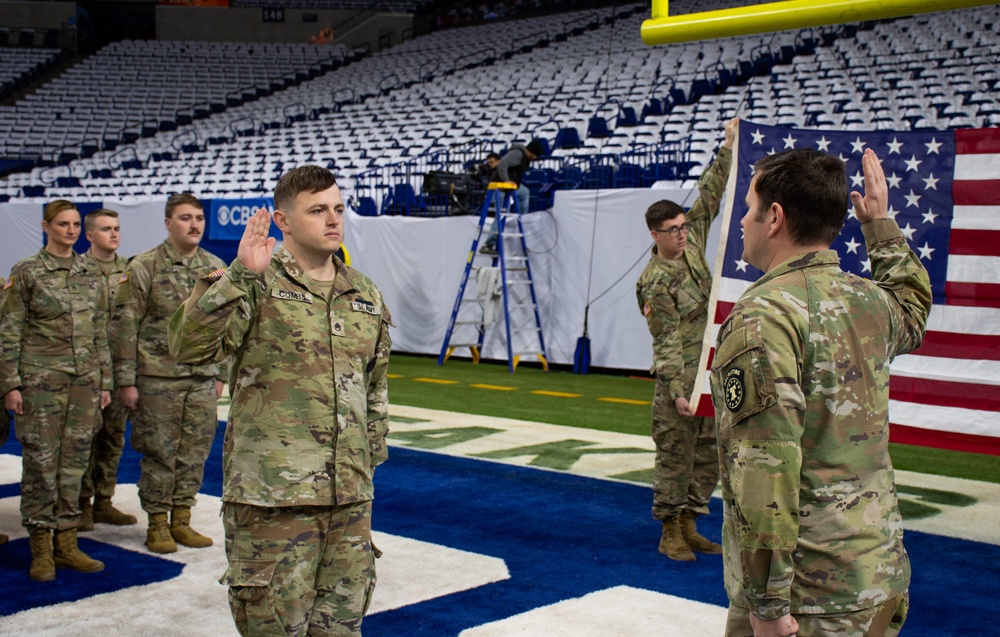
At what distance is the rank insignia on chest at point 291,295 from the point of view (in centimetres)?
313

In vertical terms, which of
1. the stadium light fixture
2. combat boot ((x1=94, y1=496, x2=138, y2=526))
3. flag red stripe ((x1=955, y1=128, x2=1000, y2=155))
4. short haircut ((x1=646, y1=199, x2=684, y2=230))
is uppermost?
the stadium light fixture

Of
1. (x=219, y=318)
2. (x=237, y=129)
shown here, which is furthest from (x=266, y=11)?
(x=219, y=318)

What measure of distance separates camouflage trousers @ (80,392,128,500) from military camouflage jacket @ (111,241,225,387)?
47cm

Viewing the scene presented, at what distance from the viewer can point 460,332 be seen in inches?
579

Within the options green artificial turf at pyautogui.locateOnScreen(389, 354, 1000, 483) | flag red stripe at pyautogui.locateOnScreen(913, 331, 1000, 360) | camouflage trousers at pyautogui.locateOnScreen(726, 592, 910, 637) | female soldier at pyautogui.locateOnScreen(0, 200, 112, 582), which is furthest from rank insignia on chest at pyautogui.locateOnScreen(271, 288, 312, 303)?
green artificial turf at pyautogui.locateOnScreen(389, 354, 1000, 483)

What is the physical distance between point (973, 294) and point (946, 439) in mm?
811

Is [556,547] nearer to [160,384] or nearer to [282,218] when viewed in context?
[160,384]

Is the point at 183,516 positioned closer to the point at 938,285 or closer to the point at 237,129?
the point at 938,285

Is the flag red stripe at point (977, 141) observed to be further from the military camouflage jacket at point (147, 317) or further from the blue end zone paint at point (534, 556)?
the military camouflage jacket at point (147, 317)

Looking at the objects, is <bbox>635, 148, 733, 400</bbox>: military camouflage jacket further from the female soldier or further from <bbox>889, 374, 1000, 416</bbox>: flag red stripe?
the female soldier

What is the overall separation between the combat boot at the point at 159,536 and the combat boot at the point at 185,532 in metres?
0.05

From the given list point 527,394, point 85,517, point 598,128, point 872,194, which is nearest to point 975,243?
point 872,194

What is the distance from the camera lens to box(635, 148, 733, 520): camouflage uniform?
5332 millimetres

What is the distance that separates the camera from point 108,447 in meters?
5.96
